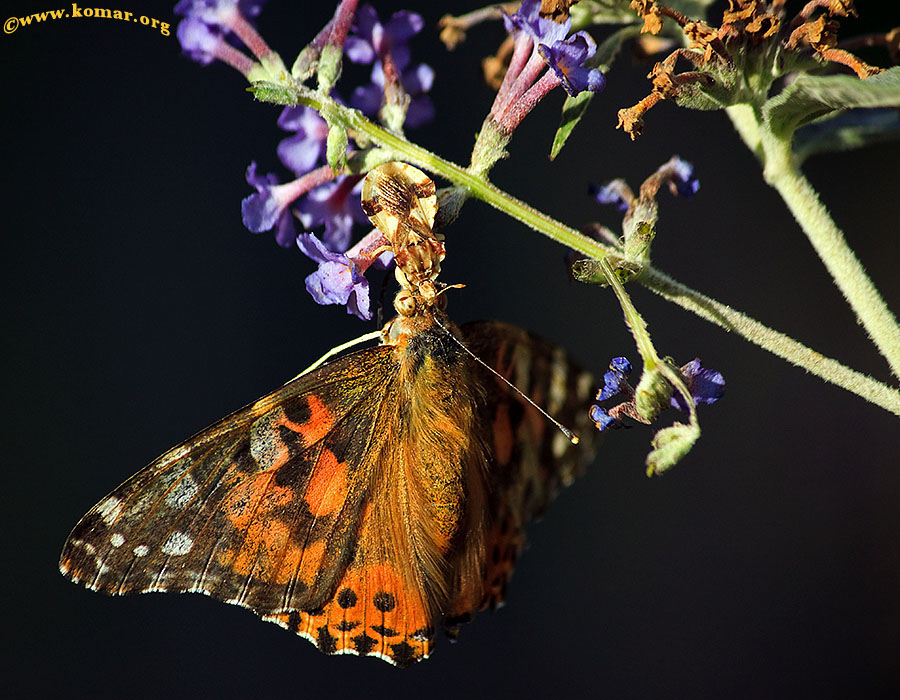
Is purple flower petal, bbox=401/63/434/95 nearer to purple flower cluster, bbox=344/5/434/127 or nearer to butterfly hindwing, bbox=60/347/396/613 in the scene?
purple flower cluster, bbox=344/5/434/127

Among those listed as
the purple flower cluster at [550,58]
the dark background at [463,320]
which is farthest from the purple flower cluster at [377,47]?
the dark background at [463,320]

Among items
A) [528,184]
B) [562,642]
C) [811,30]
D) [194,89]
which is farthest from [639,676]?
[811,30]

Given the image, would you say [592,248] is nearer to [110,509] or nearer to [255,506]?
[255,506]

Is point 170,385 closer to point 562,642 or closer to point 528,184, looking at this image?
point 528,184

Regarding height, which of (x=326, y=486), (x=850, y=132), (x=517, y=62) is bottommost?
(x=326, y=486)

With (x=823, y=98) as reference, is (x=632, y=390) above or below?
below

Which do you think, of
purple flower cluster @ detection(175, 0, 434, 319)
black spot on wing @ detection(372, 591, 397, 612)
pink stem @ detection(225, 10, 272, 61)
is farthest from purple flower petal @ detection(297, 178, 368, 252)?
black spot on wing @ detection(372, 591, 397, 612)

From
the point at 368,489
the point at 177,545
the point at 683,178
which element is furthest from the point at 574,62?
the point at 177,545
